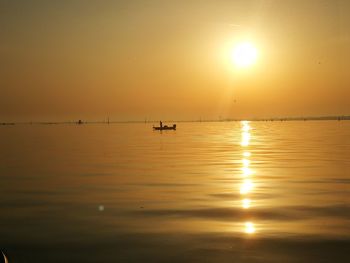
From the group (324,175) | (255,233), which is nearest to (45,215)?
(255,233)

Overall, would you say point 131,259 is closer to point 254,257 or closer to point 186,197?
point 254,257

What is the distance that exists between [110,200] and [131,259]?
29.3 feet

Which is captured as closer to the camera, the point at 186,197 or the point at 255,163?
the point at 186,197

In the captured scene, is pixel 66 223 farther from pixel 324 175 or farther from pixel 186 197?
pixel 324 175

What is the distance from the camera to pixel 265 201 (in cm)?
1975

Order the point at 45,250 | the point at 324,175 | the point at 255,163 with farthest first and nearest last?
the point at 255,163, the point at 324,175, the point at 45,250

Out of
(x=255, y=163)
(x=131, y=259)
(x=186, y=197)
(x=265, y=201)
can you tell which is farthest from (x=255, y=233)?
(x=255, y=163)

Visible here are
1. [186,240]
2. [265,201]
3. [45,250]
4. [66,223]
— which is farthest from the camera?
[265,201]

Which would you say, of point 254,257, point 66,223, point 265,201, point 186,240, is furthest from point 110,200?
point 254,257

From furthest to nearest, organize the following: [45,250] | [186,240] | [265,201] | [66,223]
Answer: [265,201] → [66,223] → [186,240] → [45,250]

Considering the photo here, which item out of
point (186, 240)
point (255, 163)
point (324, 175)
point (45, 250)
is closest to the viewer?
point (45, 250)

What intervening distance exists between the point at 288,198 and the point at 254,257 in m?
8.96

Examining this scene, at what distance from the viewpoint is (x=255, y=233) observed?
46.7 feet

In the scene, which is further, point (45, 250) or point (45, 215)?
point (45, 215)
